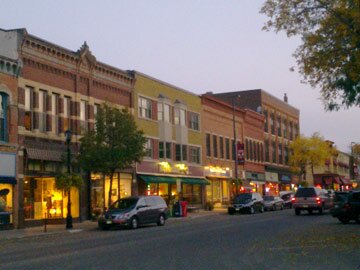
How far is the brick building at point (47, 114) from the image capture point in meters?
34.0

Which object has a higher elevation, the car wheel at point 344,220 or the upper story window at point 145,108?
the upper story window at point 145,108

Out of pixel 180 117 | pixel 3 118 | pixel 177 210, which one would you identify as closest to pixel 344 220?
pixel 177 210

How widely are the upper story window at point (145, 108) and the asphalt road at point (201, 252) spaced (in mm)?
22689

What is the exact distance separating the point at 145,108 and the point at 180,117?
6293 mm

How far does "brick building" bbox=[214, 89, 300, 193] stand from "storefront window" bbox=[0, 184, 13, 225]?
45439 mm

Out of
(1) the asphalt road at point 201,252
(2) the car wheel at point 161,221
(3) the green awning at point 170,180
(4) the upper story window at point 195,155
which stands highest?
(4) the upper story window at point 195,155

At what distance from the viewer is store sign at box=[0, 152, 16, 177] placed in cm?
3231

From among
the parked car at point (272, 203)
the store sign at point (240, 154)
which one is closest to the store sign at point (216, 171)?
the store sign at point (240, 154)

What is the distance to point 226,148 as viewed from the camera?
63.7 metres

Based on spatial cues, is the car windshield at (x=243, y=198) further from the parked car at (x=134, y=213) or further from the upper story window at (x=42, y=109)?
the upper story window at (x=42, y=109)

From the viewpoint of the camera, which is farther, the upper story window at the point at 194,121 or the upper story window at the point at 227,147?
the upper story window at the point at 227,147

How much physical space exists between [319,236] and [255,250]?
500 cm

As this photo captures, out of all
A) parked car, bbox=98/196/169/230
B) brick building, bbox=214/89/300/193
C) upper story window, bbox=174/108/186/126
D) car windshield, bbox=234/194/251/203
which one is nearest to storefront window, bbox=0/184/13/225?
parked car, bbox=98/196/169/230

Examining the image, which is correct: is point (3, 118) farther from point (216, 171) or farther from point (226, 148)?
point (226, 148)
